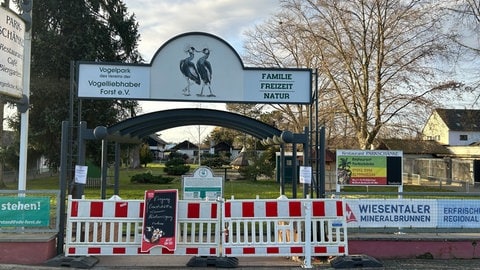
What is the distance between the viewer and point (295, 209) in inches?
329

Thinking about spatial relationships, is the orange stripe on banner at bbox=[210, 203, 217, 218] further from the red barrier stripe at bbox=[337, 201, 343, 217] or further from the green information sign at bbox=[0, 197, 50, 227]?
the green information sign at bbox=[0, 197, 50, 227]

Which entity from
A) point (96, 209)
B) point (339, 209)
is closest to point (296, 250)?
point (339, 209)

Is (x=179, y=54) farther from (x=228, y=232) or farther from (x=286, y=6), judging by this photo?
(x=286, y=6)

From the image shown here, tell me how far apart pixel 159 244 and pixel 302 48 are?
31.2 m

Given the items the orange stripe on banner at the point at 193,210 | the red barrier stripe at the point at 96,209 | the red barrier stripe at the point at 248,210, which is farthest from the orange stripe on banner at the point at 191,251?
the red barrier stripe at the point at 96,209

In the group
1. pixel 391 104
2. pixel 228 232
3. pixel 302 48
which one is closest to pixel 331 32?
pixel 302 48

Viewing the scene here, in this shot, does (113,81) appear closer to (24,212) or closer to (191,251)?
(24,212)

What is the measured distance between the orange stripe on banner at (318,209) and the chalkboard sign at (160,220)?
2543mm

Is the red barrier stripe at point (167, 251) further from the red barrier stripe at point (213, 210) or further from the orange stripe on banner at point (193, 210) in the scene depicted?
the red barrier stripe at point (213, 210)

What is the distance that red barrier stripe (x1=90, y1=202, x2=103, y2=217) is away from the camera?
823 cm

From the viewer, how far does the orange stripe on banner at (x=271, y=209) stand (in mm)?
8312

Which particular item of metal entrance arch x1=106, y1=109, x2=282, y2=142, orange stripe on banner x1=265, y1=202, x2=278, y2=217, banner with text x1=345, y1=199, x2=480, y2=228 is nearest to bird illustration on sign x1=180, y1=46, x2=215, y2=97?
metal entrance arch x1=106, y1=109, x2=282, y2=142

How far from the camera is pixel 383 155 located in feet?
52.2

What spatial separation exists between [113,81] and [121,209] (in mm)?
3516
